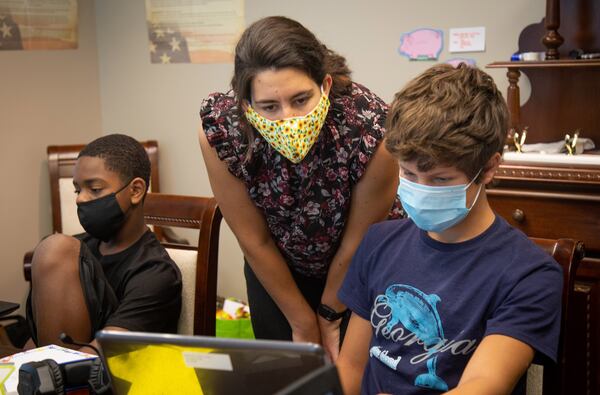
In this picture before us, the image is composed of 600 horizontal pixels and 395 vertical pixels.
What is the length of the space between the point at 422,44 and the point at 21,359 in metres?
2.12

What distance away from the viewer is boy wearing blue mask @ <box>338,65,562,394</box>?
115cm

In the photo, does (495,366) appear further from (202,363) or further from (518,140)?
(518,140)

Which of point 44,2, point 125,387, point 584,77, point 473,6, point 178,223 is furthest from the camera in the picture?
point 44,2

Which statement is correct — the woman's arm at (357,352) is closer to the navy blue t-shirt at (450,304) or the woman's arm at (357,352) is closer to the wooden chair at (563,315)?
the navy blue t-shirt at (450,304)

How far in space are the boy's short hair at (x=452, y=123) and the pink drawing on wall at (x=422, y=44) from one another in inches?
66.2

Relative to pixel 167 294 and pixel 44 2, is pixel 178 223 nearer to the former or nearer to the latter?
pixel 167 294

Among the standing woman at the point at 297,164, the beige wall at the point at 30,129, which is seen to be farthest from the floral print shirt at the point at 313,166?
the beige wall at the point at 30,129

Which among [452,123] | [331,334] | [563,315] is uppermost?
[452,123]

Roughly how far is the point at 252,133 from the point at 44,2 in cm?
240

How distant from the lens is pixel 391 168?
1.63m

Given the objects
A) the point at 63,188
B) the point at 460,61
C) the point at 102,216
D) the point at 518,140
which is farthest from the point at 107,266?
the point at 63,188

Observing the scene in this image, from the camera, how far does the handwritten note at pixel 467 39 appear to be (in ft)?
9.31

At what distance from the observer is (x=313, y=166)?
1.61 m

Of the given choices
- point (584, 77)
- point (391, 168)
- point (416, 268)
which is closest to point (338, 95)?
point (391, 168)
